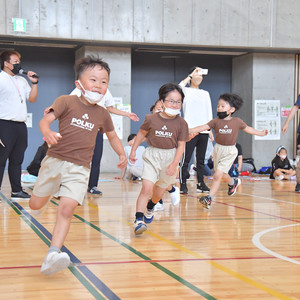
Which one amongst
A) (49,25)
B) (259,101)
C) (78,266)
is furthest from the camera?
(259,101)

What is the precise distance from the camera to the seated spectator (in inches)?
446

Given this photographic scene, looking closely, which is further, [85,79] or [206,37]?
[206,37]

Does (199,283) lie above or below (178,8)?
below

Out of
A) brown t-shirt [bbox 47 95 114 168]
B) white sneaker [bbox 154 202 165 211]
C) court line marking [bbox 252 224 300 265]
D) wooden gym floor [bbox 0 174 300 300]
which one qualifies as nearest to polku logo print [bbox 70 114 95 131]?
brown t-shirt [bbox 47 95 114 168]

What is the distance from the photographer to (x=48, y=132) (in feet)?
10.7

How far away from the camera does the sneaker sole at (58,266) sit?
9.80 feet

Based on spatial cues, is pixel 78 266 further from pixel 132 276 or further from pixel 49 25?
pixel 49 25

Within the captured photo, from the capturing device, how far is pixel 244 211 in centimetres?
606

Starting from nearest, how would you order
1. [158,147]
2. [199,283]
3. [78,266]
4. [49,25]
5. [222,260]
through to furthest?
[199,283], [78,266], [222,260], [158,147], [49,25]

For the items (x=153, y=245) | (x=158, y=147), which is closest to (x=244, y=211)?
(x=158, y=147)

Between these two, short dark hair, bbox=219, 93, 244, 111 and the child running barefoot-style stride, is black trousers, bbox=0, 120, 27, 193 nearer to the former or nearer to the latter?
the child running barefoot-style stride

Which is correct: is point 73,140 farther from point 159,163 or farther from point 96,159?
point 96,159

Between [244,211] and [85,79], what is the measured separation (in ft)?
10.0

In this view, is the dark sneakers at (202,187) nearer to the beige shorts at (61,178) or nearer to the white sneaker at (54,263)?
the beige shorts at (61,178)
